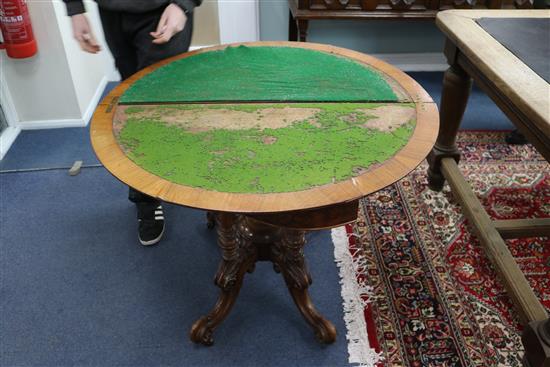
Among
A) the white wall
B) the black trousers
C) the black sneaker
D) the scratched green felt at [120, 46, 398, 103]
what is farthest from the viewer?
the white wall

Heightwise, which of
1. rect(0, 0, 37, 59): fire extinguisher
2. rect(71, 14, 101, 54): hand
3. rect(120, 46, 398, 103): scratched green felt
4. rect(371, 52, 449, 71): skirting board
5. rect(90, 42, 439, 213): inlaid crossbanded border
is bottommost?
rect(371, 52, 449, 71): skirting board

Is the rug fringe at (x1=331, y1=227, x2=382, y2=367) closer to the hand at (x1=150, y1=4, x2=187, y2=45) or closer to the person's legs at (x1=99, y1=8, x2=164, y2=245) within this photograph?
the person's legs at (x1=99, y1=8, x2=164, y2=245)

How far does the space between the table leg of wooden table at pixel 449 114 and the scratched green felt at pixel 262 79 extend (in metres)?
0.61

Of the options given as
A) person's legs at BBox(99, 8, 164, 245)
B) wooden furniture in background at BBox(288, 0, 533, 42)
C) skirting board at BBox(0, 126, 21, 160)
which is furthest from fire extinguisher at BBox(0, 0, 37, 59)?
wooden furniture in background at BBox(288, 0, 533, 42)

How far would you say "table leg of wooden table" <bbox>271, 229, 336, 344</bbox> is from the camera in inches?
60.3

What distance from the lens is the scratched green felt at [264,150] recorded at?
108 cm

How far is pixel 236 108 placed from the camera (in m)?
1.35

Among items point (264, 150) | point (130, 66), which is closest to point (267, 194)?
point (264, 150)

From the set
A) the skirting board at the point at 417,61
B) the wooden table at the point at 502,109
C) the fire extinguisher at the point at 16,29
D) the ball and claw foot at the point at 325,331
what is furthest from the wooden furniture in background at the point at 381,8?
the ball and claw foot at the point at 325,331

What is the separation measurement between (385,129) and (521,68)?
0.52m

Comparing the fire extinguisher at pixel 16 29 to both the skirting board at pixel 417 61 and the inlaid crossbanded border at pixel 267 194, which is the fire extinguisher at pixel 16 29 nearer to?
the inlaid crossbanded border at pixel 267 194

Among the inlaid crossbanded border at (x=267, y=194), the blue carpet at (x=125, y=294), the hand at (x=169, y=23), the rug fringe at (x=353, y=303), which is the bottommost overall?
the blue carpet at (x=125, y=294)

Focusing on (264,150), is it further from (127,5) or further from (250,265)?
(127,5)

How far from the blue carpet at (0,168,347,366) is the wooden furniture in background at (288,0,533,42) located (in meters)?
1.18
